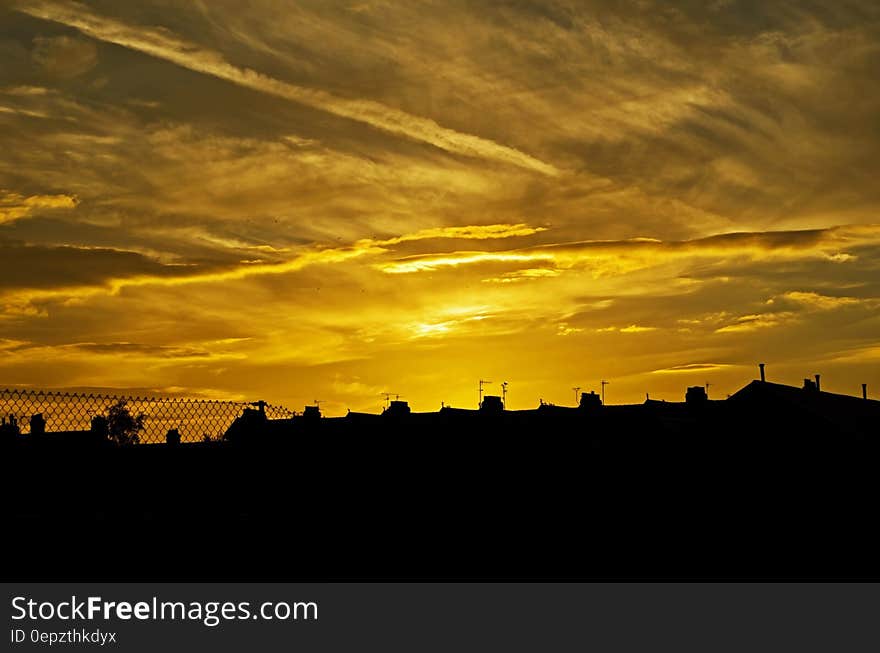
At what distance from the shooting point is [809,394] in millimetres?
36188

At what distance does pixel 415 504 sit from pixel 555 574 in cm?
295

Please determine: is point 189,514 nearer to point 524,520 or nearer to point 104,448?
point 104,448

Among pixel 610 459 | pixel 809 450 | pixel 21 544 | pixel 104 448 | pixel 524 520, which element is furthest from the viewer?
pixel 809 450

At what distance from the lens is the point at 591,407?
33281mm

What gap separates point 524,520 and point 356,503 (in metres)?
4.30

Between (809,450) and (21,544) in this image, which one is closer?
(21,544)

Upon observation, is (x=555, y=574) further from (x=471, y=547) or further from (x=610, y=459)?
(x=610, y=459)

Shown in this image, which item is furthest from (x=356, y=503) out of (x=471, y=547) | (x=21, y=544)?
(x=21, y=544)

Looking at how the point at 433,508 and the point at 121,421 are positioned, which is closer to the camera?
the point at 433,508

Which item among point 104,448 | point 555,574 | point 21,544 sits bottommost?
point 555,574
